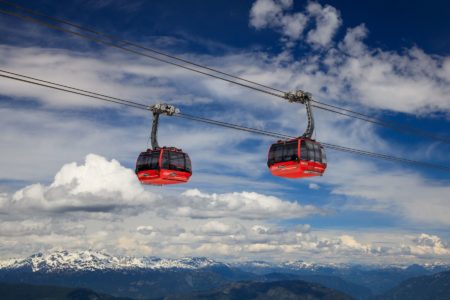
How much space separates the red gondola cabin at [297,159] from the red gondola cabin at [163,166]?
8.44 metres

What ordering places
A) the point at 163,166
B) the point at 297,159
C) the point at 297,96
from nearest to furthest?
the point at 297,96 < the point at 297,159 < the point at 163,166

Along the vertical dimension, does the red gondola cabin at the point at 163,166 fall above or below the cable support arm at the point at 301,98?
below

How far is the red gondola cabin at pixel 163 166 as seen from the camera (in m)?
44.3

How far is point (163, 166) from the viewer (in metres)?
44.1

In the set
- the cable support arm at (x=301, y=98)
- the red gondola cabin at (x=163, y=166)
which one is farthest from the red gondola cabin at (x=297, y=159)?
the red gondola cabin at (x=163, y=166)

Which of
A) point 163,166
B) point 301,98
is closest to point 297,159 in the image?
point 301,98

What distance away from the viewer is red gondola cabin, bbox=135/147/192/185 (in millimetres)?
44322

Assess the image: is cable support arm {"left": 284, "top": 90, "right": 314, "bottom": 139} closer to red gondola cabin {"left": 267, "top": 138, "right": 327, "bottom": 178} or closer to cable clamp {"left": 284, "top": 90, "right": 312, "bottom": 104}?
cable clamp {"left": 284, "top": 90, "right": 312, "bottom": 104}

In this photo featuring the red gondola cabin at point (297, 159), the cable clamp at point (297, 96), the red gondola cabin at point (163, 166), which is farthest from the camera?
the red gondola cabin at point (163, 166)

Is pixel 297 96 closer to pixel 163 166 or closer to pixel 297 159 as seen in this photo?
pixel 297 159

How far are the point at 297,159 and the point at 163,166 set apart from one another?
12.5 m

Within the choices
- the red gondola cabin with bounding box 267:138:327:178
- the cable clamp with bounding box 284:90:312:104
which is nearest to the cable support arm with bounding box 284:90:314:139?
the cable clamp with bounding box 284:90:312:104

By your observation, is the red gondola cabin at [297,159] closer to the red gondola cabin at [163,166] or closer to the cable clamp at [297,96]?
the cable clamp at [297,96]

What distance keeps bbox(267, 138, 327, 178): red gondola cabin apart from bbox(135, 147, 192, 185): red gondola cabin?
27.7 feet
